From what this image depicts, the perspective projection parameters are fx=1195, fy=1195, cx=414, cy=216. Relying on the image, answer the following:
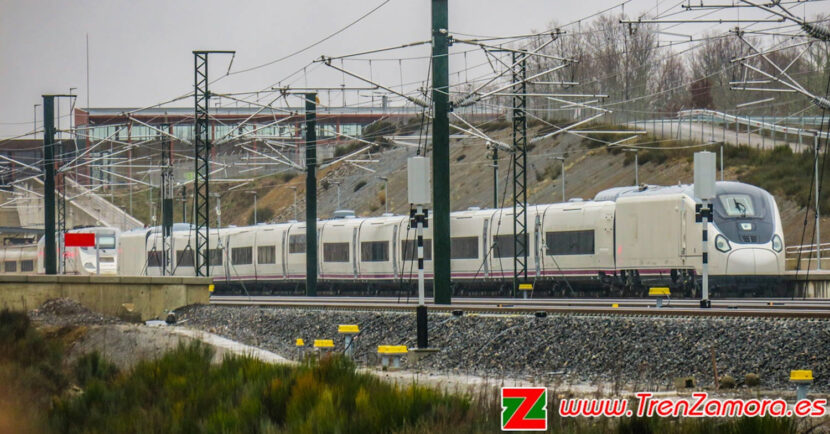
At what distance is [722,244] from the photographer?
116 ft

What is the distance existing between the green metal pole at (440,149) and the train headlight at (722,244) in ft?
29.7

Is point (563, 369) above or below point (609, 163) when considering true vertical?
below

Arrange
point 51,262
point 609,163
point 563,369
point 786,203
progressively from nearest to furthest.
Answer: point 563,369, point 51,262, point 786,203, point 609,163

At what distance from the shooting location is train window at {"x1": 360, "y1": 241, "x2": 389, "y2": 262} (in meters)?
47.8

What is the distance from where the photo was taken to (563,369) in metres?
20.6

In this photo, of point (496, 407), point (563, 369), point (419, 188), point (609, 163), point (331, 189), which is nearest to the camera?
point (496, 407)

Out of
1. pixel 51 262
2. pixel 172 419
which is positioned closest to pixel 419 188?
pixel 172 419

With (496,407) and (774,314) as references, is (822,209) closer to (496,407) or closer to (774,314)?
(774,314)

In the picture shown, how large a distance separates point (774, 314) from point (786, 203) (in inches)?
1703

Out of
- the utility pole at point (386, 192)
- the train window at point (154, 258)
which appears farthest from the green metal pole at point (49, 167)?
the utility pole at point (386, 192)

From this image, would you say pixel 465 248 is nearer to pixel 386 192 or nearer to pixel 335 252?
pixel 335 252

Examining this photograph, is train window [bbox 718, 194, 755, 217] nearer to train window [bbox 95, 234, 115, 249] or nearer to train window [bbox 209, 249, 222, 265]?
train window [bbox 209, 249, 222, 265]

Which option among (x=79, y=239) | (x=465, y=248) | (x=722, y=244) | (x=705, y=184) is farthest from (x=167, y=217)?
(x=705, y=184)

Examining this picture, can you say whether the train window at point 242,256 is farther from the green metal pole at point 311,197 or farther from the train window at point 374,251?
the green metal pole at point 311,197
